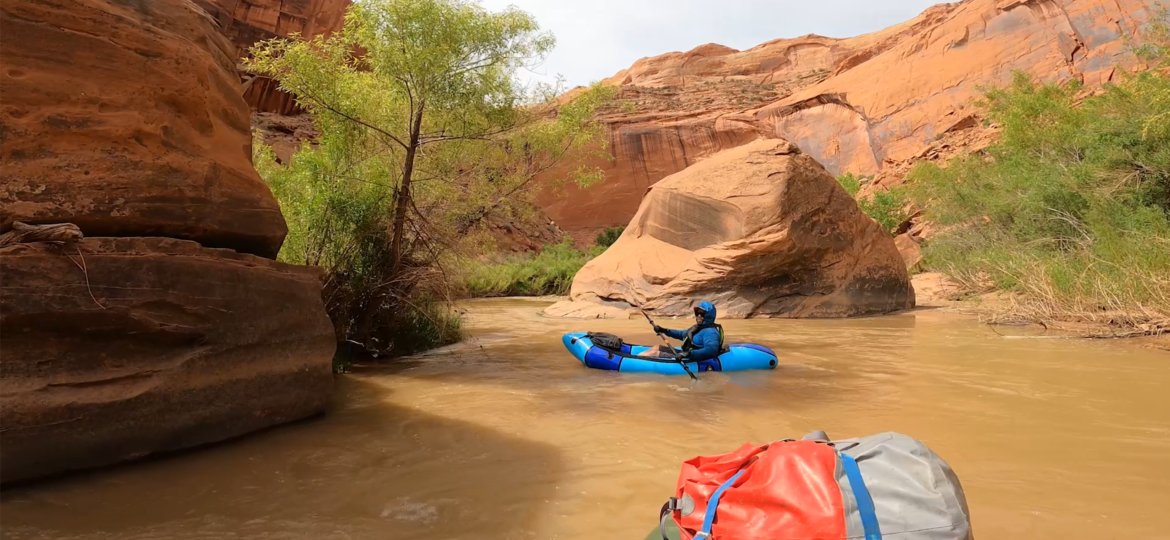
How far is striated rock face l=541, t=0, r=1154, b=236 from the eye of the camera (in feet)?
66.4

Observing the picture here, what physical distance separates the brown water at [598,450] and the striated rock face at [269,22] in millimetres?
20402

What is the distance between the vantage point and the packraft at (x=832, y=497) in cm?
171

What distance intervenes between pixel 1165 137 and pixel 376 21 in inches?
372

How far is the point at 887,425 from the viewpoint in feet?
12.9

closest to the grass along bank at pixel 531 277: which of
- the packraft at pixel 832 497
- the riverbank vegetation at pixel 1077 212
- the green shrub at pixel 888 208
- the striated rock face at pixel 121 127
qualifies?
the green shrub at pixel 888 208

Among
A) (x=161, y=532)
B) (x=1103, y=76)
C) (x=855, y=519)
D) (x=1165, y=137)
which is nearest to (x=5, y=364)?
(x=161, y=532)

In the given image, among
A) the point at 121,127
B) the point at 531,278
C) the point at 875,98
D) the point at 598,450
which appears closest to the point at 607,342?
the point at 598,450

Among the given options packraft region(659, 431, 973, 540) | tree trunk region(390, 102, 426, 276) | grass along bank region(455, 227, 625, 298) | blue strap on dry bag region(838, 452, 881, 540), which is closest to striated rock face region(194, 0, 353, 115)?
grass along bank region(455, 227, 625, 298)

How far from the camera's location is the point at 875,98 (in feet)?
82.7

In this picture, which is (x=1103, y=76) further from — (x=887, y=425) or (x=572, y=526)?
(x=572, y=526)

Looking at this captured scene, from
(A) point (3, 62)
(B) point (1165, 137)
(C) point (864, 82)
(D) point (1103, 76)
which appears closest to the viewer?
(A) point (3, 62)

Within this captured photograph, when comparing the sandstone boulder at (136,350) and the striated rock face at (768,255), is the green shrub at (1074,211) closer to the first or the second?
the striated rock face at (768,255)

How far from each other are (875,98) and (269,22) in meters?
23.1

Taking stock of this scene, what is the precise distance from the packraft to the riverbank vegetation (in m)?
6.19
